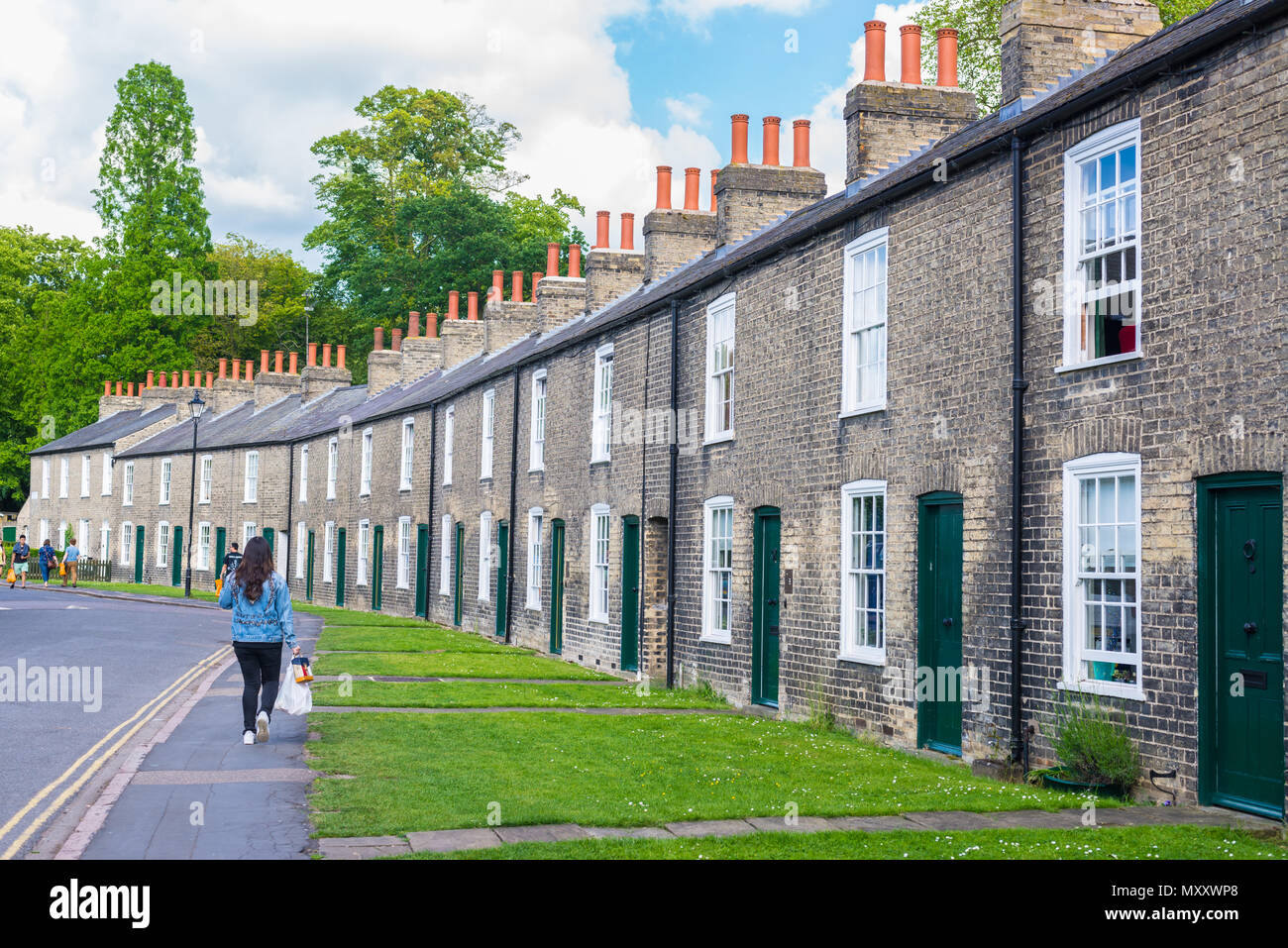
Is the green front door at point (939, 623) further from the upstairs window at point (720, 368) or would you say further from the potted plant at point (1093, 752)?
the upstairs window at point (720, 368)

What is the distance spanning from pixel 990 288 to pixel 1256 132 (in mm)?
3206

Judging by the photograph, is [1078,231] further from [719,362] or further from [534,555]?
[534,555]

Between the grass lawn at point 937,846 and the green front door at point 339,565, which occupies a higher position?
the green front door at point 339,565

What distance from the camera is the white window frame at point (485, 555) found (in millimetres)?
30078

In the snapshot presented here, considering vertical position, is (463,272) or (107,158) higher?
(107,158)

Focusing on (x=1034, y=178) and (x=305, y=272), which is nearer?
(x=1034, y=178)

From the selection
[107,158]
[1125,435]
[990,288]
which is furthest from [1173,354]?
[107,158]

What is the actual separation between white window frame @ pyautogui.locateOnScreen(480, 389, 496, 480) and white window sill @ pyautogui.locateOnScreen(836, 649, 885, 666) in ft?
55.4

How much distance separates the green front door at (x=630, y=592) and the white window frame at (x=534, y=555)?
5448mm

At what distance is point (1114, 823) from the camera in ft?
28.9

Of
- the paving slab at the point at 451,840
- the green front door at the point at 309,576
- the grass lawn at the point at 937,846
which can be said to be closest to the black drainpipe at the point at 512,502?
the green front door at the point at 309,576
